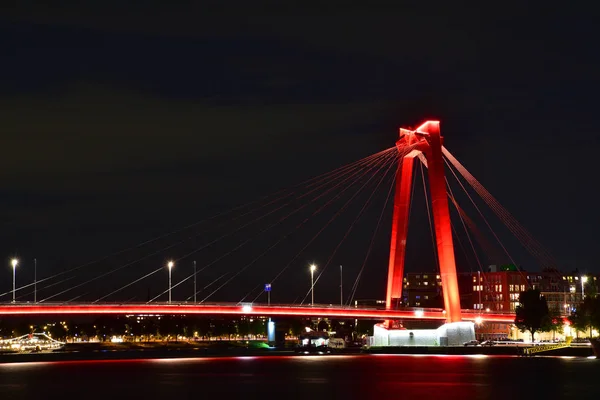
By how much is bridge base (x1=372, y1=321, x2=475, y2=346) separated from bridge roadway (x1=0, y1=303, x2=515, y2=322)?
6.54 ft

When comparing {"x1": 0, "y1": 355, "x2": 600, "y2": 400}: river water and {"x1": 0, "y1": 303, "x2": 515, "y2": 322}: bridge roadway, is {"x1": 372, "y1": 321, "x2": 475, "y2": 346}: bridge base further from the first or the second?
{"x1": 0, "y1": 355, "x2": 600, "y2": 400}: river water

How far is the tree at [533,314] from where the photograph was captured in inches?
3723

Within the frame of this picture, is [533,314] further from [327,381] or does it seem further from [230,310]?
[327,381]

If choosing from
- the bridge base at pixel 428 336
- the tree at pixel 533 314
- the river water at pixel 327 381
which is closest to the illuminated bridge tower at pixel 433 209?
the bridge base at pixel 428 336

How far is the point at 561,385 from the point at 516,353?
34.4 m

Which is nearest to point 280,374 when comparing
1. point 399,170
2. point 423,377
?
point 423,377

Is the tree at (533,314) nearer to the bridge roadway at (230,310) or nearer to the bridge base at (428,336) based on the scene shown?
the bridge roadway at (230,310)

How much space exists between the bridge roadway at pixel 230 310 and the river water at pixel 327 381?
173 inches

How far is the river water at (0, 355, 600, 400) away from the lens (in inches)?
1890

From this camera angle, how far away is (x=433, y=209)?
81.2 m

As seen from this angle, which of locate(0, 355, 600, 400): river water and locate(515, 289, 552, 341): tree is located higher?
locate(515, 289, 552, 341): tree

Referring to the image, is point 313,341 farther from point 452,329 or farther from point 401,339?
point 452,329

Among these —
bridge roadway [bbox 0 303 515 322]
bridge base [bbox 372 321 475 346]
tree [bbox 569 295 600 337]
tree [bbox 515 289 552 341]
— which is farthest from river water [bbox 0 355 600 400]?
tree [bbox 515 289 552 341]

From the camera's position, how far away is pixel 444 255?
3123 inches
